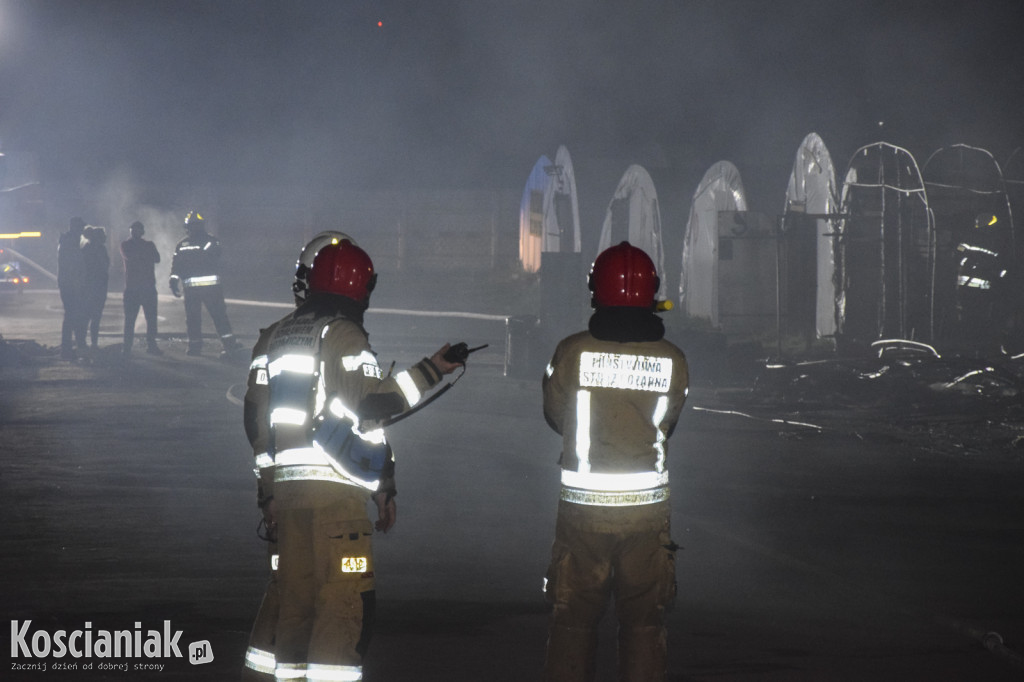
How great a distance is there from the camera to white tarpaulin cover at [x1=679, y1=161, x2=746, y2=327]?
21.4 metres

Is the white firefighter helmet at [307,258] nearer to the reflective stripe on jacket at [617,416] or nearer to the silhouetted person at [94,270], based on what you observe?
the reflective stripe on jacket at [617,416]

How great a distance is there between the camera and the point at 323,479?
430 centimetres

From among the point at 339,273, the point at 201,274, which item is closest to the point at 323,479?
the point at 339,273

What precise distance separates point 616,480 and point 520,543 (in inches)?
129

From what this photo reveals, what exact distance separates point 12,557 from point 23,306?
73.8 feet

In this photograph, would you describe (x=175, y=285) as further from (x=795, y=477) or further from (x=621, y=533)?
(x=621, y=533)

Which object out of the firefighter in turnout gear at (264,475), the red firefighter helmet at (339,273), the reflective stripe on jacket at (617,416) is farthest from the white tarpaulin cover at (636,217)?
the reflective stripe on jacket at (617,416)

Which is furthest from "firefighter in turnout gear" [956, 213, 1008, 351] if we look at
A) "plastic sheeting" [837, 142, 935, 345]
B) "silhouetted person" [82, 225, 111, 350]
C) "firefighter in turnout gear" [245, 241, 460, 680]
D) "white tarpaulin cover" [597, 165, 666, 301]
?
"firefighter in turnout gear" [245, 241, 460, 680]

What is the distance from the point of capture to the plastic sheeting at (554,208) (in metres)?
24.2

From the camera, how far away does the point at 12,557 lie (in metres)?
6.88

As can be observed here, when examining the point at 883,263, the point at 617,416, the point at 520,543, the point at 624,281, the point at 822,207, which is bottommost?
the point at 520,543

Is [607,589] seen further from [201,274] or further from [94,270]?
[94,270]

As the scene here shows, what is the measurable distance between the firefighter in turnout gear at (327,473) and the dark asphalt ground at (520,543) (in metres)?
0.89

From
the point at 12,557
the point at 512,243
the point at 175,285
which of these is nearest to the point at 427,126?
the point at 512,243
